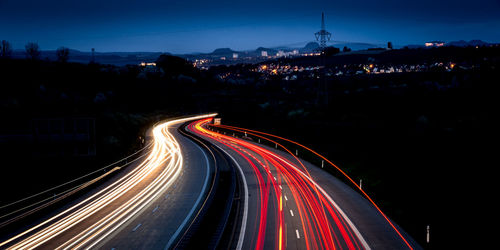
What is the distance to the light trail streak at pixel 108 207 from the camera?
56.4 ft

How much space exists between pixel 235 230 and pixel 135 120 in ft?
208

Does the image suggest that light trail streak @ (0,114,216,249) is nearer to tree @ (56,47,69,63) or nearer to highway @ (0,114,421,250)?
highway @ (0,114,421,250)

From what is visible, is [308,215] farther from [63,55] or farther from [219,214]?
[63,55]

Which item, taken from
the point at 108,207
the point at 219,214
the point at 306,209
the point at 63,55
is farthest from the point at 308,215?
the point at 63,55

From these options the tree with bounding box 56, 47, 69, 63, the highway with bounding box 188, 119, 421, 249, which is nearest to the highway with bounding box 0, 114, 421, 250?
the highway with bounding box 188, 119, 421, 249

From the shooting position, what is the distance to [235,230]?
61.7 feet

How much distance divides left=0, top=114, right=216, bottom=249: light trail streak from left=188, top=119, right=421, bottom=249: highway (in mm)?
8031

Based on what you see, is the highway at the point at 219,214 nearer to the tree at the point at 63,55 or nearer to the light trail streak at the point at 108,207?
the light trail streak at the point at 108,207

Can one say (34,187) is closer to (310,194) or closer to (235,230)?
(235,230)

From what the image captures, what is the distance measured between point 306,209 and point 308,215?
119 centimetres

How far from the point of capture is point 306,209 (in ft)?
70.9

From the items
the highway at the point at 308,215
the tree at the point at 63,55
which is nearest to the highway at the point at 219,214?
the highway at the point at 308,215

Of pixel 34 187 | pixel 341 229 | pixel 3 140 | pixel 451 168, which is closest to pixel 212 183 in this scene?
pixel 341 229

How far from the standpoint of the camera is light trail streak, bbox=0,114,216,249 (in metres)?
17.2
